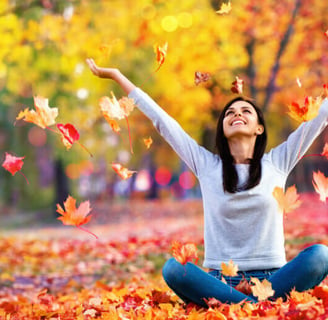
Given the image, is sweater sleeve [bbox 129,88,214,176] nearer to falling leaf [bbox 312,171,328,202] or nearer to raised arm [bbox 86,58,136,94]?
raised arm [bbox 86,58,136,94]

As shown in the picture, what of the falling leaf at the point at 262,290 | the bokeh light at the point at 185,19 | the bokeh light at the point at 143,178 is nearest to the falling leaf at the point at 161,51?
the falling leaf at the point at 262,290

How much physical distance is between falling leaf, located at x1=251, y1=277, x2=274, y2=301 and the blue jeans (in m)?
0.11

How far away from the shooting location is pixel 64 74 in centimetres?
1145

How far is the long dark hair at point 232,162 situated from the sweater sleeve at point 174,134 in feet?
0.38

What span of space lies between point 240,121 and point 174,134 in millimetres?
387

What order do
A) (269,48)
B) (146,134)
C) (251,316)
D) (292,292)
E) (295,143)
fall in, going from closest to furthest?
1. (251,316)
2. (292,292)
3. (295,143)
4. (269,48)
5. (146,134)

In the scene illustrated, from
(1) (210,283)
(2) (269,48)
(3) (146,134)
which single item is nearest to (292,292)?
(1) (210,283)

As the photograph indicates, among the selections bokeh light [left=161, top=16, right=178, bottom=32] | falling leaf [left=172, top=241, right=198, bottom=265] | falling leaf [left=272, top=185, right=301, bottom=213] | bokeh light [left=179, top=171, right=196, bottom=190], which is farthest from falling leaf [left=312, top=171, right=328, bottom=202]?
bokeh light [left=179, top=171, right=196, bottom=190]

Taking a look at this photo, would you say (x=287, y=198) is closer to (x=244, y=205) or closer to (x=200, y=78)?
(x=244, y=205)

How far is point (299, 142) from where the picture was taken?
9.82 feet

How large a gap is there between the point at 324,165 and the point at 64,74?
16573 mm

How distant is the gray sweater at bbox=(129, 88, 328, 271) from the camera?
2.87 meters

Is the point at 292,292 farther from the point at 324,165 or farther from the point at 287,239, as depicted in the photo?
the point at 324,165

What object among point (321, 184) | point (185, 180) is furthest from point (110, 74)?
point (185, 180)
